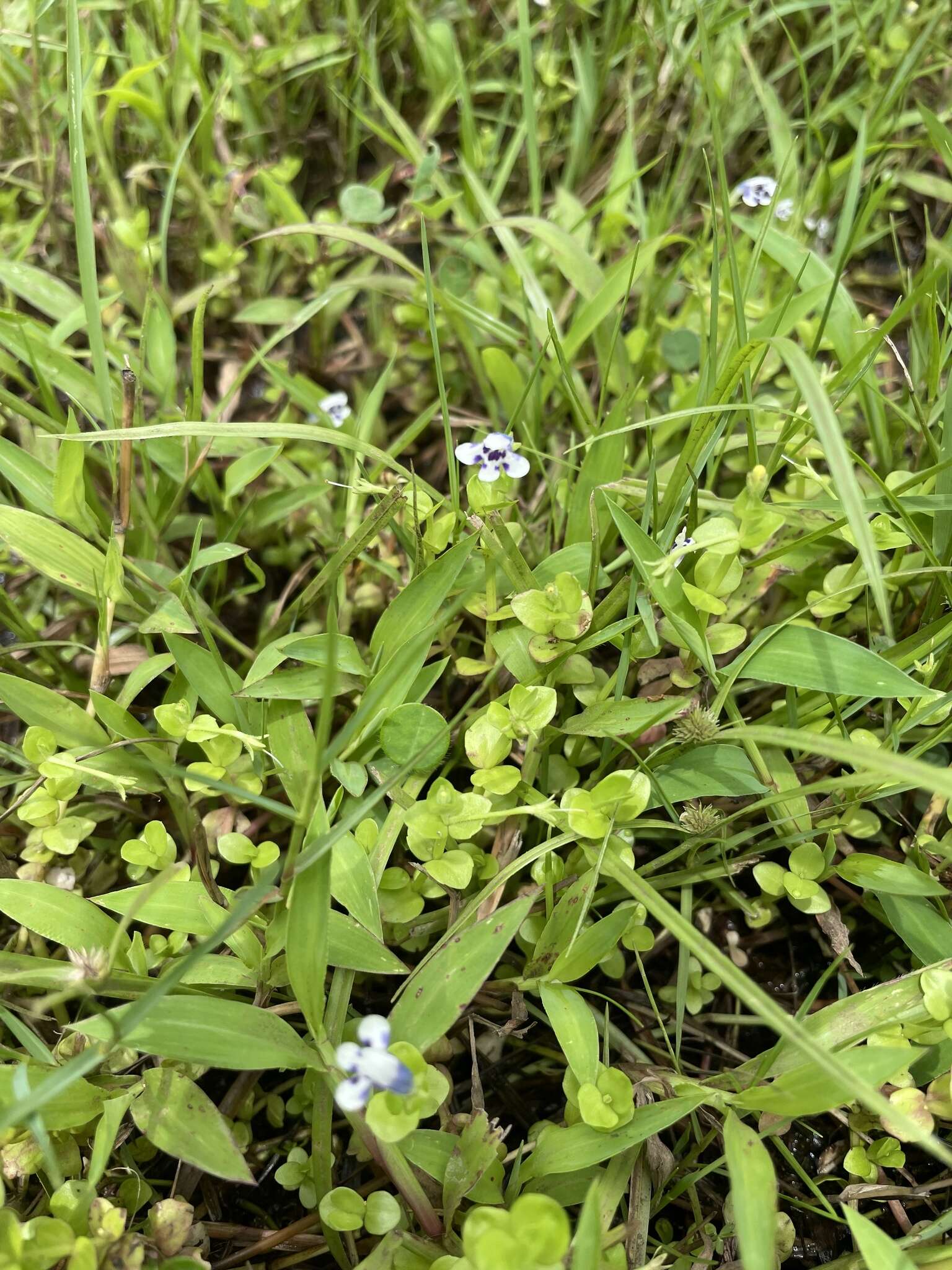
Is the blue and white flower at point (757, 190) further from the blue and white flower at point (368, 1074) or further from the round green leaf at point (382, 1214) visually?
the round green leaf at point (382, 1214)

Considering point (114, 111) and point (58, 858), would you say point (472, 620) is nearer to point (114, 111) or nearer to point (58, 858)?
point (58, 858)

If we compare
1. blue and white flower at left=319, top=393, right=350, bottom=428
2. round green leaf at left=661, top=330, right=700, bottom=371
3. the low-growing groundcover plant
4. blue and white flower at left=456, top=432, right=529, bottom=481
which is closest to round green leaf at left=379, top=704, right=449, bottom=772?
the low-growing groundcover plant

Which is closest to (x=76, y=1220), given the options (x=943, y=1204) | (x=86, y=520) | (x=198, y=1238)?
(x=198, y=1238)

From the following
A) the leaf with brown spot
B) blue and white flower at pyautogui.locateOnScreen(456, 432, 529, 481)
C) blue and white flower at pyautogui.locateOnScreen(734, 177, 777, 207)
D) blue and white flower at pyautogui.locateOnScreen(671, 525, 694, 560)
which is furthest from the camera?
blue and white flower at pyautogui.locateOnScreen(734, 177, 777, 207)

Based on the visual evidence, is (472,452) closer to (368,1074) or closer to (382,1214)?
(368,1074)

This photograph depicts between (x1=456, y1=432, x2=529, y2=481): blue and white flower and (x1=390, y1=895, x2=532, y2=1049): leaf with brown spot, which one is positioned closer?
(x1=390, y1=895, x2=532, y2=1049): leaf with brown spot

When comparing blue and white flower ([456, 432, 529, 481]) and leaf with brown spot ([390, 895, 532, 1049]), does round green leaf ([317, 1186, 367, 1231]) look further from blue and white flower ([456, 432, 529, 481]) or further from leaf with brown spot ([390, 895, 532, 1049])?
blue and white flower ([456, 432, 529, 481])

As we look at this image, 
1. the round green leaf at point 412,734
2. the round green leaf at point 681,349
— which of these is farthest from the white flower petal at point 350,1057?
the round green leaf at point 681,349

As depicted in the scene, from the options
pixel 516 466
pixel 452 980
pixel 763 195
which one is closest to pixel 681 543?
pixel 516 466
